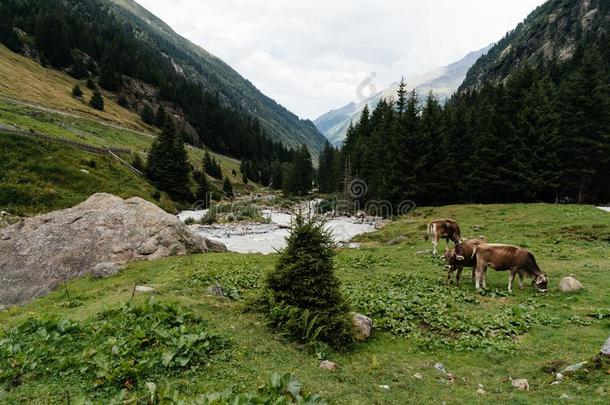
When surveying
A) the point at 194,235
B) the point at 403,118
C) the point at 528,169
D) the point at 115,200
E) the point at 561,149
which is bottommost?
the point at 194,235

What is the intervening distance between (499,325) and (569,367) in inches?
139

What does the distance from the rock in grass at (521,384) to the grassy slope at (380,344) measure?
200 millimetres

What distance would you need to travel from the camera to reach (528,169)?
50281 mm

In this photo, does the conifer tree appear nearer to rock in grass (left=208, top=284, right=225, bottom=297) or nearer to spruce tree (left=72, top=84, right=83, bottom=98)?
spruce tree (left=72, top=84, right=83, bottom=98)

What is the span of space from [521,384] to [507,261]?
362 inches

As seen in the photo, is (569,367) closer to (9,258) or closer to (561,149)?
(9,258)

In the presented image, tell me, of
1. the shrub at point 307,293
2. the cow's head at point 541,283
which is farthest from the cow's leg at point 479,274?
the shrub at point 307,293

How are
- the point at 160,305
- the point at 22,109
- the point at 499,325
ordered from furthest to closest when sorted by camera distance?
the point at 22,109
the point at 499,325
the point at 160,305

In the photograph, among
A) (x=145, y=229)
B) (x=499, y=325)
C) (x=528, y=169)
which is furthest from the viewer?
(x=528, y=169)

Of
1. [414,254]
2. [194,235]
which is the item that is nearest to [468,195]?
[414,254]

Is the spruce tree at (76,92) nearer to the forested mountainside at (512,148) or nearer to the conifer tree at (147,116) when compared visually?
the conifer tree at (147,116)

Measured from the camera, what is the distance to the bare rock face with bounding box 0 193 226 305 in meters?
20.8

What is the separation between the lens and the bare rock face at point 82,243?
68.3ft

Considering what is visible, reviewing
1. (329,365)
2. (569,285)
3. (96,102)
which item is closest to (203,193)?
(96,102)
